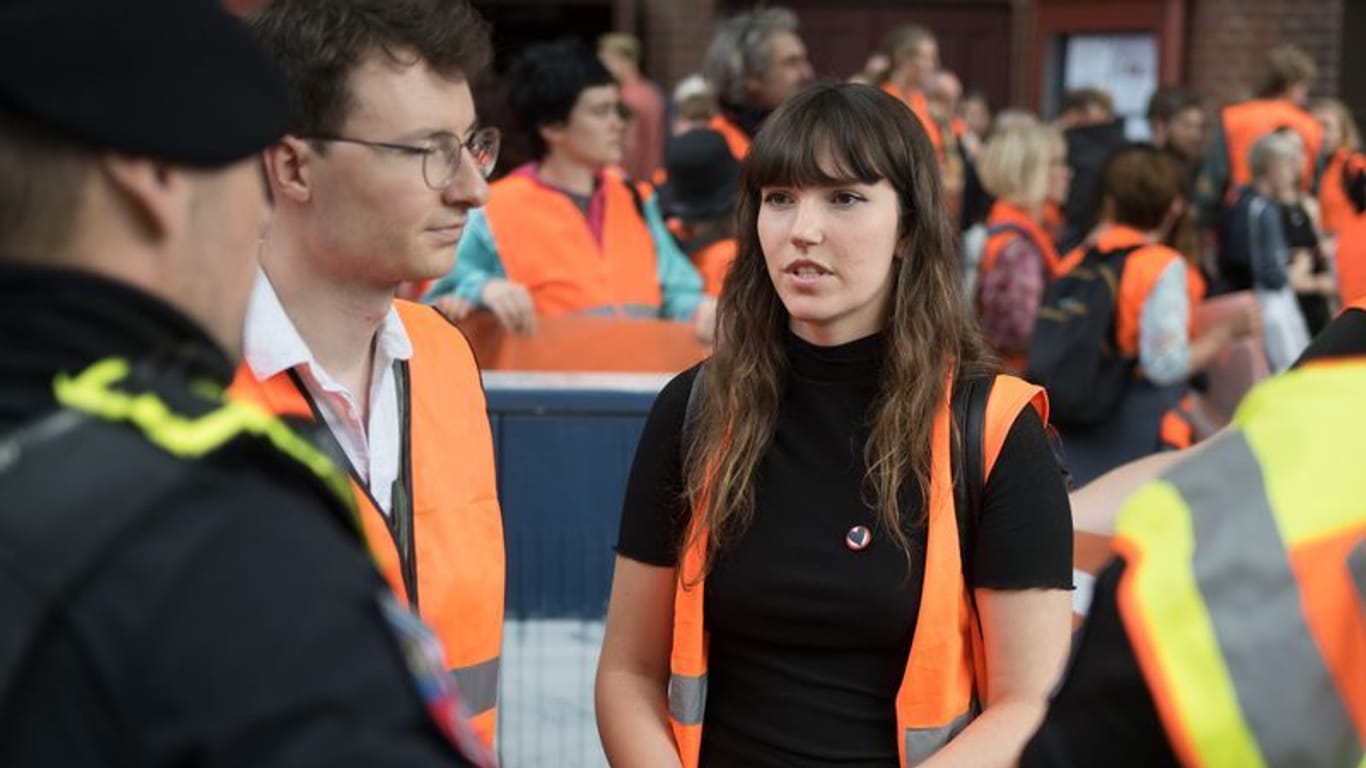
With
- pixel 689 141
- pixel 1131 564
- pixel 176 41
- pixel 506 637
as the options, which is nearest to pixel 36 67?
pixel 176 41

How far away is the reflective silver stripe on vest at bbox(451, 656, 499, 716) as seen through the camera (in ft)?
8.84

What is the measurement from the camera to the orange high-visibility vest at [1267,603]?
1.48 meters

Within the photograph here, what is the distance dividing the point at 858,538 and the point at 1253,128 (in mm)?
9200

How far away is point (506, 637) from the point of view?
16.1 feet

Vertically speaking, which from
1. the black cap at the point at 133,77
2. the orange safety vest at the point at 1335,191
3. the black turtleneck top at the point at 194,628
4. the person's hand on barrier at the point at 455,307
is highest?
the black cap at the point at 133,77

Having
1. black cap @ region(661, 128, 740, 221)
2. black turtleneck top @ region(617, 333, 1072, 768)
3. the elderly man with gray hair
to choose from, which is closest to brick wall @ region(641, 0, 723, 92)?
the elderly man with gray hair

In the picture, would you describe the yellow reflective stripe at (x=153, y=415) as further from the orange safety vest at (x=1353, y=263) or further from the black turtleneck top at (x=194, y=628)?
the orange safety vest at (x=1353, y=263)

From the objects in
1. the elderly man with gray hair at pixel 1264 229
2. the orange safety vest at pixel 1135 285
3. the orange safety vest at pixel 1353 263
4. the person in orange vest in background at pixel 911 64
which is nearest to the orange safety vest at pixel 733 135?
the orange safety vest at pixel 1135 285

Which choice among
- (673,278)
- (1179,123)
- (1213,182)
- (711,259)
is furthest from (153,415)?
(1179,123)

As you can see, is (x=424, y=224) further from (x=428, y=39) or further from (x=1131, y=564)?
(x=1131, y=564)

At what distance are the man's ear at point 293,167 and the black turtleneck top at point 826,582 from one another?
74cm

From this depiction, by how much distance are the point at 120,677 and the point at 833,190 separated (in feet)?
6.31

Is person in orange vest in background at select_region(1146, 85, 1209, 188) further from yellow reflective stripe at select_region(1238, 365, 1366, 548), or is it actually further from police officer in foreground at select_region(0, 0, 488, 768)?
police officer in foreground at select_region(0, 0, 488, 768)

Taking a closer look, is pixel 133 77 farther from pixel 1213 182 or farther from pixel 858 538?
pixel 1213 182
